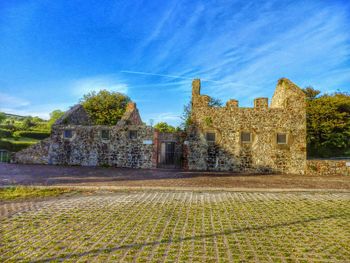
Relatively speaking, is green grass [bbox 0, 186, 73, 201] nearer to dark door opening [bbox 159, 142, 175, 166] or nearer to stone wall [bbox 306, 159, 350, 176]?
dark door opening [bbox 159, 142, 175, 166]

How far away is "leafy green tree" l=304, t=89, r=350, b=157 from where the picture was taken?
2714 cm

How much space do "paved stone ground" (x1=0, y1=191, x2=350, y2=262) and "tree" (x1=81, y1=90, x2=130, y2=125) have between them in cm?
2773

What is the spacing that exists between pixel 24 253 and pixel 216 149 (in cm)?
1391

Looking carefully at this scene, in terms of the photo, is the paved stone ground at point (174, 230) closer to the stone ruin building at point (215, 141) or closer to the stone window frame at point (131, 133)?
the stone ruin building at point (215, 141)

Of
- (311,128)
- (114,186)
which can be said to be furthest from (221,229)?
(311,128)

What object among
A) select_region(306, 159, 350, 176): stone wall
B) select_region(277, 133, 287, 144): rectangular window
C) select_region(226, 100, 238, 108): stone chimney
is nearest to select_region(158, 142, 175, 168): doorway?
select_region(226, 100, 238, 108): stone chimney

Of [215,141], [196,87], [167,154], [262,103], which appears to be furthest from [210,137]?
[262,103]

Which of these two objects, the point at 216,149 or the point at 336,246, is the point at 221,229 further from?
the point at 216,149

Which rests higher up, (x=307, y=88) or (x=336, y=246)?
(x=307, y=88)

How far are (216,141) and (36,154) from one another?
46.1ft

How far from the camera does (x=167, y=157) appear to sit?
61.1 ft

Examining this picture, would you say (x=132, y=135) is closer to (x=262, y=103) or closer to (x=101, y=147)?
(x=101, y=147)

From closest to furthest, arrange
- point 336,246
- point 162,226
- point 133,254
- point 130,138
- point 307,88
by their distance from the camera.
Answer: point 133,254 < point 336,246 < point 162,226 < point 130,138 < point 307,88

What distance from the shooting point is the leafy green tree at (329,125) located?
89.0ft
